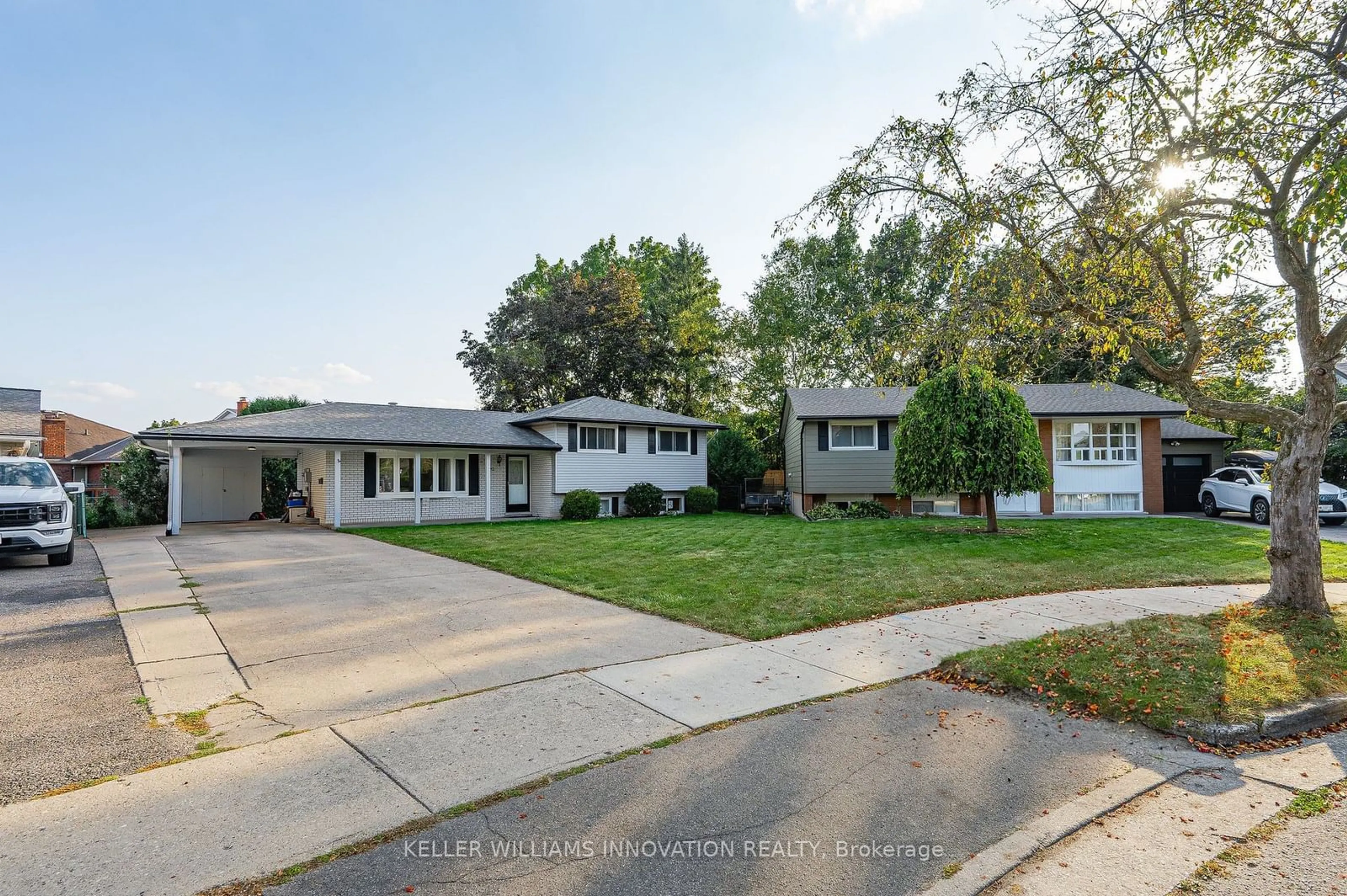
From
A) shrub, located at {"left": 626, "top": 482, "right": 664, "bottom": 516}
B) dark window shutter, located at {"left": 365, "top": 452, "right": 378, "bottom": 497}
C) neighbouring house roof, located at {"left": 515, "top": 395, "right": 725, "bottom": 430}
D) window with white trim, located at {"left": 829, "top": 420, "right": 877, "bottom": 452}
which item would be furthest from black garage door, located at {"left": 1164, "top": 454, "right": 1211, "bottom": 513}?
dark window shutter, located at {"left": 365, "top": 452, "right": 378, "bottom": 497}

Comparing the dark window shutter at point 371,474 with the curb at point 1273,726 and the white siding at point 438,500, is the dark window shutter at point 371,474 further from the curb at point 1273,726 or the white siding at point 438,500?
the curb at point 1273,726

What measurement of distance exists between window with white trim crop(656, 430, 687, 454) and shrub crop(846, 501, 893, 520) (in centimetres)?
728

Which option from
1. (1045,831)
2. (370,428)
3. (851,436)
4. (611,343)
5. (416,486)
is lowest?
(1045,831)

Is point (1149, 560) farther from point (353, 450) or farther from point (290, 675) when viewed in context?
point (353, 450)

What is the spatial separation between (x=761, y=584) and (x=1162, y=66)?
768cm

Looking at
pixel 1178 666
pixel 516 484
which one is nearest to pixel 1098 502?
pixel 1178 666

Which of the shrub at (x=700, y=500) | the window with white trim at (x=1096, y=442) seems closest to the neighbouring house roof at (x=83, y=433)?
the shrub at (x=700, y=500)

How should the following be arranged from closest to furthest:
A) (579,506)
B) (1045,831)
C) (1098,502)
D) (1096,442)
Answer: (1045,831), (1098,502), (1096,442), (579,506)

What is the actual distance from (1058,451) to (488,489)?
770 inches

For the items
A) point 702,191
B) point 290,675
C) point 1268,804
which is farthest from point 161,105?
point 1268,804

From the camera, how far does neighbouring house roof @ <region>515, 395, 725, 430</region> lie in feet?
77.9

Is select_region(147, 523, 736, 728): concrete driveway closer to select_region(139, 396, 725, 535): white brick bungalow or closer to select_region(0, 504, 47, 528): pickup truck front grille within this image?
select_region(0, 504, 47, 528): pickup truck front grille

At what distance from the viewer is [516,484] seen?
24625mm

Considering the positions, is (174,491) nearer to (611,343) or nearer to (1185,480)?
(611,343)
